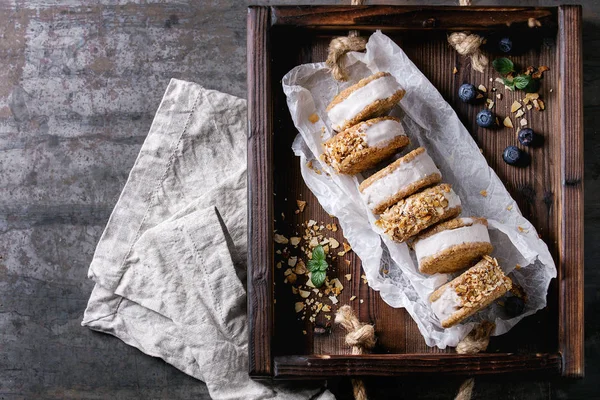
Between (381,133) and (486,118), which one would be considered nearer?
(381,133)

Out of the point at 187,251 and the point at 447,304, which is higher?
the point at 187,251

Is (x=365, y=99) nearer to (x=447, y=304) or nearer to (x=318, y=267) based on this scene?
(x=318, y=267)

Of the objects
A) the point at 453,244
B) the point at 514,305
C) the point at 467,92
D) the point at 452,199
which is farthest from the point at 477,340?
the point at 467,92

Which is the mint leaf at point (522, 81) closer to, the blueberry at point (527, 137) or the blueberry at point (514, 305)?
the blueberry at point (527, 137)

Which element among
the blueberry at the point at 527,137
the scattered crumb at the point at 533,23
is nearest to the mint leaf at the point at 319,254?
the blueberry at the point at 527,137

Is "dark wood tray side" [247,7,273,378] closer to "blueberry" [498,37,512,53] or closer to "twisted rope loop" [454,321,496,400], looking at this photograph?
"twisted rope loop" [454,321,496,400]

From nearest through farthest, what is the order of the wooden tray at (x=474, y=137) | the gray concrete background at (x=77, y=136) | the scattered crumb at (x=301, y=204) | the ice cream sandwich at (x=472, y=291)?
the ice cream sandwich at (x=472, y=291)
the wooden tray at (x=474, y=137)
the scattered crumb at (x=301, y=204)
the gray concrete background at (x=77, y=136)

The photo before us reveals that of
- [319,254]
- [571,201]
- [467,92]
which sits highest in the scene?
[467,92]
